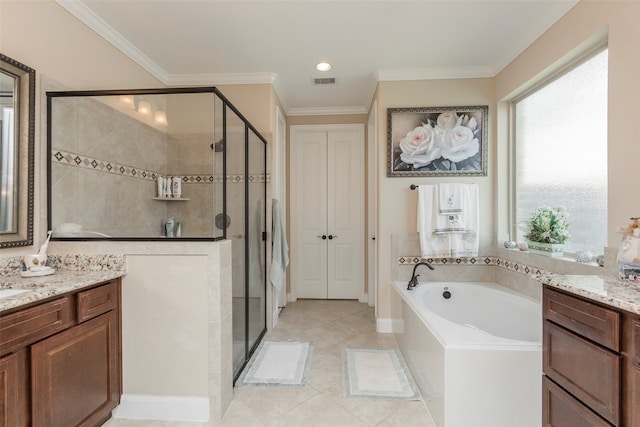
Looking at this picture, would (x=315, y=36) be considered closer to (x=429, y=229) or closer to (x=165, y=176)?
(x=165, y=176)

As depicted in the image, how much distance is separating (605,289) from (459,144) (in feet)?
6.53

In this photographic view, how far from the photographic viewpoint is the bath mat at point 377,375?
1.95m

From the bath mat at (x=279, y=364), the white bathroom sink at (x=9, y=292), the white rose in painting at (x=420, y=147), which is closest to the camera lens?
the white bathroom sink at (x=9, y=292)

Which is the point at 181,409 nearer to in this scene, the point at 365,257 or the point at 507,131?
the point at 365,257

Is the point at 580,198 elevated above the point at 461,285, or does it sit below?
above

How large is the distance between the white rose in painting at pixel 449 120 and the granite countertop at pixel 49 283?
2863 millimetres

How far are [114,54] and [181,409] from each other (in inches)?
101

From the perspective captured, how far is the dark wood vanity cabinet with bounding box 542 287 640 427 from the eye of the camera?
953 mm

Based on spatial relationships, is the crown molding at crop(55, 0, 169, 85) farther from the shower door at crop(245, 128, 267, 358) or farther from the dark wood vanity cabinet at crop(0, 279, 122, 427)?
the dark wood vanity cabinet at crop(0, 279, 122, 427)

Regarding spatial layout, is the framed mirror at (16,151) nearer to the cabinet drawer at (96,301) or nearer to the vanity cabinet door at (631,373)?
the cabinet drawer at (96,301)

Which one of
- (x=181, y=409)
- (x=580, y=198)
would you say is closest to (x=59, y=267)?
(x=181, y=409)

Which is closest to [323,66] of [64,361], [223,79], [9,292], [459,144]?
[223,79]

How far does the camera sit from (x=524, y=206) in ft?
8.80

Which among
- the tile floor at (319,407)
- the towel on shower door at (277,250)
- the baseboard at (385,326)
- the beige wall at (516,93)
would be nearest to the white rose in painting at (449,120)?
the beige wall at (516,93)
